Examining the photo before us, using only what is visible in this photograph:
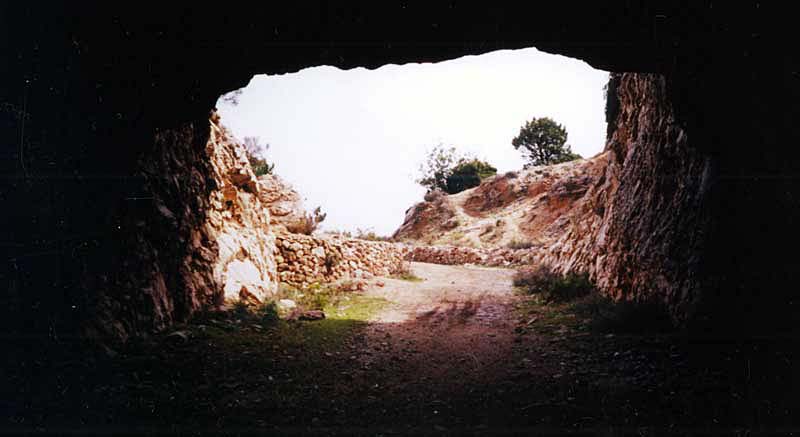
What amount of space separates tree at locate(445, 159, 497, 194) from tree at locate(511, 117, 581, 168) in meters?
4.89

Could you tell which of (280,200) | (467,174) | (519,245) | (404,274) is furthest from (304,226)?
(467,174)

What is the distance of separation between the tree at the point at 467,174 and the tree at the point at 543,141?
193 inches

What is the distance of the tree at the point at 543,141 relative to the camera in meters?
41.7

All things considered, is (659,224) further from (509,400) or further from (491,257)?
(491,257)

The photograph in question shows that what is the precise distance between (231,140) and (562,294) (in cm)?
892

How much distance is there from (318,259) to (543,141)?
127 feet

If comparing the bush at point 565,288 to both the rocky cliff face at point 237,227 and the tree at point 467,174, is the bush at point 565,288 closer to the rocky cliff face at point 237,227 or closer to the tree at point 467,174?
the rocky cliff face at point 237,227

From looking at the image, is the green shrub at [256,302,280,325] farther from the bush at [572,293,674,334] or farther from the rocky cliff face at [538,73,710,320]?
the rocky cliff face at [538,73,710,320]

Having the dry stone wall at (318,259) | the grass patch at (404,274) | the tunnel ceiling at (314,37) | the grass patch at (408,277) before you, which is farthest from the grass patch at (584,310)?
the dry stone wall at (318,259)

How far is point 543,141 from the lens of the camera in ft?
140

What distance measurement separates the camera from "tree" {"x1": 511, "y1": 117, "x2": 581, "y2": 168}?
41.7 meters

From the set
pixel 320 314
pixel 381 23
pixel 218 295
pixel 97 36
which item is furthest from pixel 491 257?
pixel 97 36

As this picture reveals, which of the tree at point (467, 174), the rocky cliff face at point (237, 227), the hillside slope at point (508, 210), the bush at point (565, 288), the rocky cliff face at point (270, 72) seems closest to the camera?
the rocky cliff face at point (270, 72)

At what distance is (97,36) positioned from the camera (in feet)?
12.6
